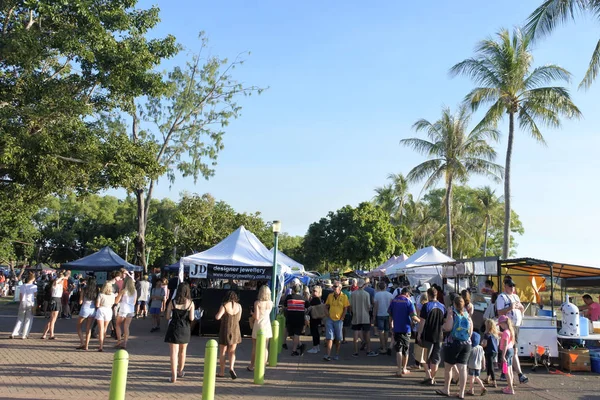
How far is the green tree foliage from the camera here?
4312cm

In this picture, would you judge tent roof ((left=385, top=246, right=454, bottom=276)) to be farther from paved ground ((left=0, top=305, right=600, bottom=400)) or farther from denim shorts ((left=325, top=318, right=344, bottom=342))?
denim shorts ((left=325, top=318, right=344, bottom=342))

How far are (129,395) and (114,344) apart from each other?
5450 millimetres

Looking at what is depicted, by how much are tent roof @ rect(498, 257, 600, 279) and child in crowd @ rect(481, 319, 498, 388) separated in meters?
3.04

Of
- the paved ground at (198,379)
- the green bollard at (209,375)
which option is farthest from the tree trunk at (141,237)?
the green bollard at (209,375)

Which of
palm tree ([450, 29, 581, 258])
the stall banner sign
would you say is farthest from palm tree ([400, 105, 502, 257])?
the stall banner sign

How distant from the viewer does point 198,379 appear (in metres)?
9.45

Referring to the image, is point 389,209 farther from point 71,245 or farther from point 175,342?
point 175,342

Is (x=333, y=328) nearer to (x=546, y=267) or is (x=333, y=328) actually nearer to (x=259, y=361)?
(x=259, y=361)

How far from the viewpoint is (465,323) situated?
8797 mm

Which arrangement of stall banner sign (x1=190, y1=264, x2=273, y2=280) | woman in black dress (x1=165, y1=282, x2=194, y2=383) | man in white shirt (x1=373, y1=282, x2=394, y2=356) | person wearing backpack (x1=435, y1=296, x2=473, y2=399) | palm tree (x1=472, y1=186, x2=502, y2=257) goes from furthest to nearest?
palm tree (x1=472, y1=186, x2=502, y2=257)
stall banner sign (x1=190, y1=264, x2=273, y2=280)
man in white shirt (x1=373, y1=282, x2=394, y2=356)
woman in black dress (x1=165, y1=282, x2=194, y2=383)
person wearing backpack (x1=435, y1=296, x2=473, y2=399)

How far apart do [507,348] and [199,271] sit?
349 inches

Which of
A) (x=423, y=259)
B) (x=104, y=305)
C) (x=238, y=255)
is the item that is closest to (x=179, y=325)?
(x=104, y=305)

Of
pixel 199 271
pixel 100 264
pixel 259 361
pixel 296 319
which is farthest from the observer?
pixel 100 264

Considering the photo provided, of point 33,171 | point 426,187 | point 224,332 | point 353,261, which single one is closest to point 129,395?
point 224,332
